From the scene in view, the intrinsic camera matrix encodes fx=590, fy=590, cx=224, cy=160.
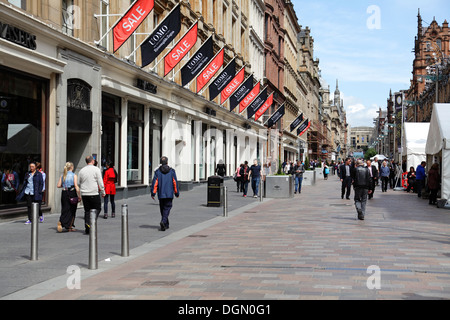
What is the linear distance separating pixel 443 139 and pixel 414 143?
1427 cm

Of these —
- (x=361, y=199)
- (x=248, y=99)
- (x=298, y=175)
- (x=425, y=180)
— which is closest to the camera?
→ (x=361, y=199)

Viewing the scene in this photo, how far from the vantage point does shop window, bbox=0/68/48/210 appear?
1515 cm

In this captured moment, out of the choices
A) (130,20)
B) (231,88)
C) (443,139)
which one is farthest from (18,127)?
(231,88)

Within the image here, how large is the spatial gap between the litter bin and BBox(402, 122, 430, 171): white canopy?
1841cm

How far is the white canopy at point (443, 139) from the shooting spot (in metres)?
21.4

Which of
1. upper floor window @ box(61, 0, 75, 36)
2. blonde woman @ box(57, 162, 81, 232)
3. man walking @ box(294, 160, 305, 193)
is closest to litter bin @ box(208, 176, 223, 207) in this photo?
upper floor window @ box(61, 0, 75, 36)

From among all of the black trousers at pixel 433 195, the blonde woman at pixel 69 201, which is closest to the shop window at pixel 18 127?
the blonde woman at pixel 69 201

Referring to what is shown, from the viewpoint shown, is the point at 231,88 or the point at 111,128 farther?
the point at 231,88

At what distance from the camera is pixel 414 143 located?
3553 cm

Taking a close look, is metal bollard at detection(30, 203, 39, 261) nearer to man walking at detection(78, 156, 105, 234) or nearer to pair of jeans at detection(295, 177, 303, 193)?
man walking at detection(78, 156, 105, 234)

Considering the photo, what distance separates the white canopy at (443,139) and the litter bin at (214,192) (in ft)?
26.9
